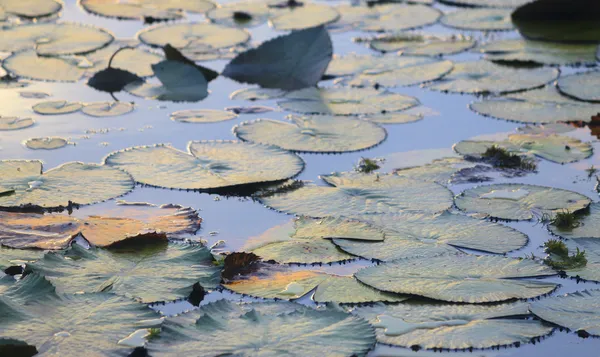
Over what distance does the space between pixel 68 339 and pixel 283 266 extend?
28.9 inches

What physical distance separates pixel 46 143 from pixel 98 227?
1.01 m

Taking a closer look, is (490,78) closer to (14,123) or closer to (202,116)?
(202,116)

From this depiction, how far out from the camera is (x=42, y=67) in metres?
4.80

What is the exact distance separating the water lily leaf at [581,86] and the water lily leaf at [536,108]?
0.05m

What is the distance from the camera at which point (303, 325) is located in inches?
88.5

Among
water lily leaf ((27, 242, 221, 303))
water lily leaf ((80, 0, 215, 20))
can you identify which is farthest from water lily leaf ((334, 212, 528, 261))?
water lily leaf ((80, 0, 215, 20))

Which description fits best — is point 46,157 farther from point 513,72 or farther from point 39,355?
point 513,72

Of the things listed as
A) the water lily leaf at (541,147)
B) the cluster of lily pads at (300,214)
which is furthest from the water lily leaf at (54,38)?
the water lily leaf at (541,147)

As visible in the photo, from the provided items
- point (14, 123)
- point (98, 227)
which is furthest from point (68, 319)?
point (14, 123)

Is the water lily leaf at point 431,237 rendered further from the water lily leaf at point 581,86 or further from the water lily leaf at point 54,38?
the water lily leaf at point 54,38

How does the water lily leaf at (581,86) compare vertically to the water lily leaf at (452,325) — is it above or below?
above

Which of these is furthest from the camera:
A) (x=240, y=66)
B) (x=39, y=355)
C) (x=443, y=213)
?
(x=240, y=66)

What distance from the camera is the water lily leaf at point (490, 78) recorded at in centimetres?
459

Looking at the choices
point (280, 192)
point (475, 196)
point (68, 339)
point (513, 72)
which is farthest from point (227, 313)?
point (513, 72)
